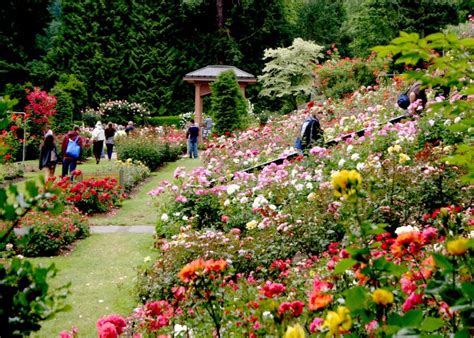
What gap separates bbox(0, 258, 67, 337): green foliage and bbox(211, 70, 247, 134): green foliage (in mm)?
16943

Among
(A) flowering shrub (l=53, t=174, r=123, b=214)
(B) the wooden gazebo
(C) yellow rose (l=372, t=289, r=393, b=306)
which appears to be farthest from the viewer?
(B) the wooden gazebo

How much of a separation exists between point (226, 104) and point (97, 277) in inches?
479

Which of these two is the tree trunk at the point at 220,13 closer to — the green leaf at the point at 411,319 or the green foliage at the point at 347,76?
the green foliage at the point at 347,76

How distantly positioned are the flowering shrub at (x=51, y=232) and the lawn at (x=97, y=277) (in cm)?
21

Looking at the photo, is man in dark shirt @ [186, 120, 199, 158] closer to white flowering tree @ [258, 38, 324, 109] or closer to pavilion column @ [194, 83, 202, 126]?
pavilion column @ [194, 83, 202, 126]

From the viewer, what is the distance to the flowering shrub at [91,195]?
10.9m

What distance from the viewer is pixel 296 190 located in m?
6.84

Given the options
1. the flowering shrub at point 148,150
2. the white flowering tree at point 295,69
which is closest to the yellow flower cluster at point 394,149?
the flowering shrub at point 148,150

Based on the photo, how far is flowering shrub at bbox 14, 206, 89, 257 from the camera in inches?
321

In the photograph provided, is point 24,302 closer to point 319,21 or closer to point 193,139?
point 193,139

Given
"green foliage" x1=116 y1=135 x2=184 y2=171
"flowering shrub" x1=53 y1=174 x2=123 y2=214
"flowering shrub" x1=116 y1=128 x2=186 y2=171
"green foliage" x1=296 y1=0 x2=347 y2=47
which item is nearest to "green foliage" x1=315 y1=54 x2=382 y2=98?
"flowering shrub" x1=116 y1=128 x2=186 y2=171

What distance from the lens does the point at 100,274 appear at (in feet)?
23.4

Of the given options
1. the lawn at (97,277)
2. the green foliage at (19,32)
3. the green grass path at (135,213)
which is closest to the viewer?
the lawn at (97,277)

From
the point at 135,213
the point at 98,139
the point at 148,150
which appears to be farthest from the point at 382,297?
the point at 98,139
